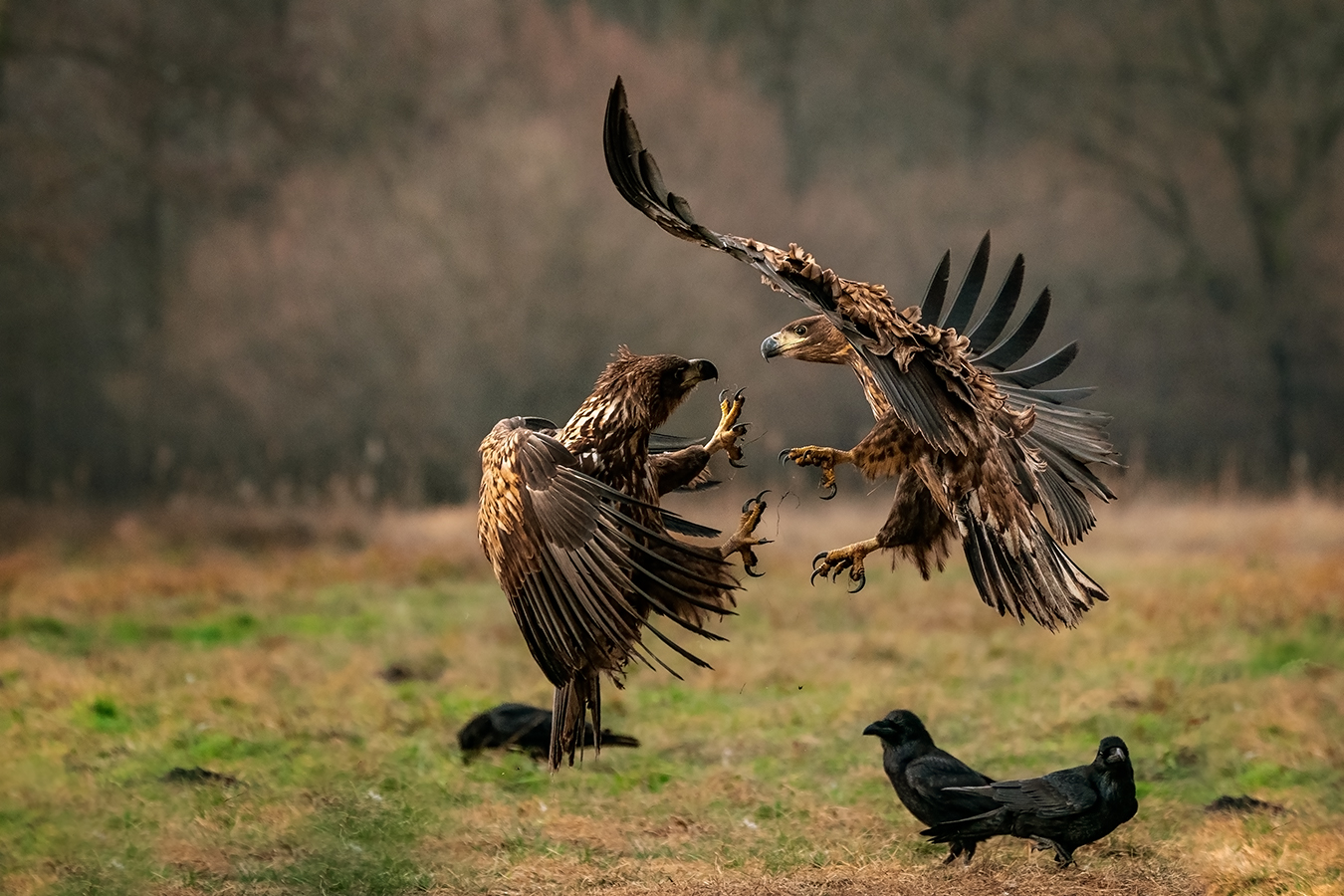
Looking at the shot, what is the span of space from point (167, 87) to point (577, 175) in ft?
16.2

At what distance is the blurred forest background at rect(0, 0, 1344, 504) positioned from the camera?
16.4 meters

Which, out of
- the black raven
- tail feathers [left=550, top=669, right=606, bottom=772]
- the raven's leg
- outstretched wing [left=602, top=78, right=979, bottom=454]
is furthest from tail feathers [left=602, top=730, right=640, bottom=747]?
outstretched wing [left=602, top=78, right=979, bottom=454]

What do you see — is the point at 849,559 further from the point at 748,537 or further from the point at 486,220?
the point at 486,220

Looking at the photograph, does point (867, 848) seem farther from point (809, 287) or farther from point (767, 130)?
point (767, 130)

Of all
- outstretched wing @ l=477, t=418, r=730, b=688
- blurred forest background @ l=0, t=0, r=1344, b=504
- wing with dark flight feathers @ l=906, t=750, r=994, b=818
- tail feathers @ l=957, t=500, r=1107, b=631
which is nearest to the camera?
outstretched wing @ l=477, t=418, r=730, b=688

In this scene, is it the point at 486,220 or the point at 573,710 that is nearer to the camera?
the point at 573,710

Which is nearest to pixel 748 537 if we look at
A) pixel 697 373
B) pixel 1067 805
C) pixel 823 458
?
pixel 823 458

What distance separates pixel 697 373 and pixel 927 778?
5.37 feet

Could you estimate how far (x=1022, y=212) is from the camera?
18203mm

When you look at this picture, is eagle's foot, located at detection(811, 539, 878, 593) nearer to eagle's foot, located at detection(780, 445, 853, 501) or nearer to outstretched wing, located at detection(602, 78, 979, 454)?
eagle's foot, located at detection(780, 445, 853, 501)

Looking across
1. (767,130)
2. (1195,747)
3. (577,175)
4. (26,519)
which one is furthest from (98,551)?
(1195,747)

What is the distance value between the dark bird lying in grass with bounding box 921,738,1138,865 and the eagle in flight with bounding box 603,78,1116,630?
1.89 feet

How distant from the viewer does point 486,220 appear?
54.4ft

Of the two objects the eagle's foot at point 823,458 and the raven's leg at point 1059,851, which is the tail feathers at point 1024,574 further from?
the raven's leg at point 1059,851
